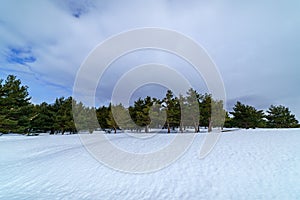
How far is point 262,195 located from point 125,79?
10.0 meters

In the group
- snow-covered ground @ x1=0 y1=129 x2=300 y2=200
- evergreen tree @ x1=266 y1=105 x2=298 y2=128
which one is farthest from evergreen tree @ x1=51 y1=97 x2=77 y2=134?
evergreen tree @ x1=266 y1=105 x2=298 y2=128

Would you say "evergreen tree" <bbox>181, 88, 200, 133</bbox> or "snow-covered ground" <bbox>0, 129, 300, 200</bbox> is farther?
"evergreen tree" <bbox>181, 88, 200, 133</bbox>

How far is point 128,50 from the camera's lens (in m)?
11.7

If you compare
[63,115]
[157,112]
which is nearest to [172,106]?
[157,112]

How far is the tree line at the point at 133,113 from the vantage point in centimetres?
2533

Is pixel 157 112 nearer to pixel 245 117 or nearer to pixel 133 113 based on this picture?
pixel 133 113

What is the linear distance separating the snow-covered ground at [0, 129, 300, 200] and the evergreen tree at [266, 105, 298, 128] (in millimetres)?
34974

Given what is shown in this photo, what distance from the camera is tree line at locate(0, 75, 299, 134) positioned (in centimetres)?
2533

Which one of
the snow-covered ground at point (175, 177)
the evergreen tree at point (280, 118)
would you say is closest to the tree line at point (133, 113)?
the evergreen tree at point (280, 118)

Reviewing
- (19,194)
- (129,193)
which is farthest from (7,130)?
(129,193)

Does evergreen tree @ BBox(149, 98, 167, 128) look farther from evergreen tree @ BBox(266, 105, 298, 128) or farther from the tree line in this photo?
evergreen tree @ BBox(266, 105, 298, 128)

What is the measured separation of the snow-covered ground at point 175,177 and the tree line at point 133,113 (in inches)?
753

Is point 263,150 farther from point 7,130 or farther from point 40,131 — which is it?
point 40,131

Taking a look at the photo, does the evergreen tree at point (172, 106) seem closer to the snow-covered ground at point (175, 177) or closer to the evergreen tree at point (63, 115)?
the evergreen tree at point (63, 115)
